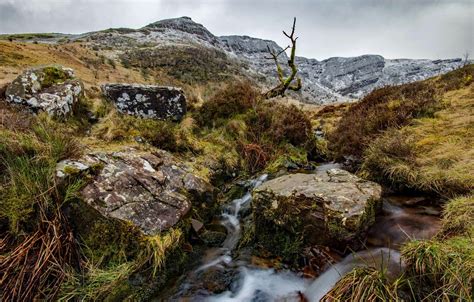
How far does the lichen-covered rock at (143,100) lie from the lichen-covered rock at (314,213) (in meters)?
4.06

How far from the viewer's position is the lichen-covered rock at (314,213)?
4023 millimetres

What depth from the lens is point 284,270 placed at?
158 inches

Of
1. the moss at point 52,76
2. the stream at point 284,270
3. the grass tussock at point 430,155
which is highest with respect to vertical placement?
the moss at point 52,76

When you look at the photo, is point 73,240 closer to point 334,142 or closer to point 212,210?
point 212,210

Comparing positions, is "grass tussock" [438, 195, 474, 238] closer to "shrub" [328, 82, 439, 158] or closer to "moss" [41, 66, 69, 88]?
"shrub" [328, 82, 439, 158]

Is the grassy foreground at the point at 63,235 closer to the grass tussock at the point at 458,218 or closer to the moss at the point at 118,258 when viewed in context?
the moss at the point at 118,258

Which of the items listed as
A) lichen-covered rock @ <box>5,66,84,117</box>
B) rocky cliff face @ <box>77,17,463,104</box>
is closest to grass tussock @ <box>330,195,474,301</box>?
lichen-covered rock @ <box>5,66,84,117</box>

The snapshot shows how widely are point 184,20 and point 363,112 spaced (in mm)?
101709

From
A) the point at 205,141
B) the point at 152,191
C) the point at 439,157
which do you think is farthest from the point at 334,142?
the point at 152,191

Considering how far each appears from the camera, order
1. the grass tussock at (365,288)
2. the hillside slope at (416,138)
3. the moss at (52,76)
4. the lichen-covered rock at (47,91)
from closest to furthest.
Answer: the grass tussock at (365,288) → the hillside slope at (416,138) → the lichen-covered rock at (47,91) → the moss at (52,76)

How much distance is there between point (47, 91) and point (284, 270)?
6031 mm

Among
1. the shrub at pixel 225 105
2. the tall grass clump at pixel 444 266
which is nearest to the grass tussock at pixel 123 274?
the tall grass clump at pixel 444 266

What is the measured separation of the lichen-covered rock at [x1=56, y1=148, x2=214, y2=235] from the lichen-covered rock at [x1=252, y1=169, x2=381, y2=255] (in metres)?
1.22

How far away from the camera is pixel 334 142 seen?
8.58m
